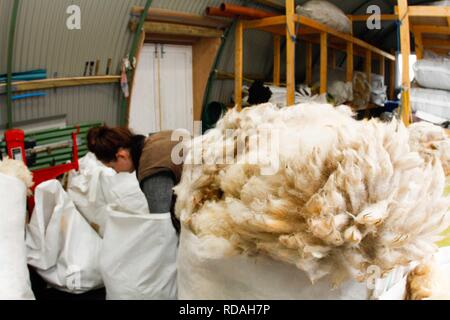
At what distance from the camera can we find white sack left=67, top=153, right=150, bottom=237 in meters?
1.86

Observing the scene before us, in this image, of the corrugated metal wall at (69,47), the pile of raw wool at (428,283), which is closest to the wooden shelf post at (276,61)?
the corrugated metal wall at (69,47)

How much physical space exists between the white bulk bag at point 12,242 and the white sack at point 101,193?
0.39 m

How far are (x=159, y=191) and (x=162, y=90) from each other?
2574 mm

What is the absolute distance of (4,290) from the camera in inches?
52.3

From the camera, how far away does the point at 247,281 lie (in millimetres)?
591

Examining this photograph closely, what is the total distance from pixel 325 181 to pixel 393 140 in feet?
0.34

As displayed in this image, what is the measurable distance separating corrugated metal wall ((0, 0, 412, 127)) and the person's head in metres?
1.05

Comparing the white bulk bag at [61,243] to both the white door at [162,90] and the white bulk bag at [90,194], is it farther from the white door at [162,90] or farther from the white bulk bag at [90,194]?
the white door at [162,90]

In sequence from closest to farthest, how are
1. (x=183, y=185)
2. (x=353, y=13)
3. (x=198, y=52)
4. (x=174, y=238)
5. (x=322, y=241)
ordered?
1. (x=322, y=241)
2. (x=183, y=185)
3. (x=174, y=238)
4. (x=198, y=52)
5. (x=353, y=13)

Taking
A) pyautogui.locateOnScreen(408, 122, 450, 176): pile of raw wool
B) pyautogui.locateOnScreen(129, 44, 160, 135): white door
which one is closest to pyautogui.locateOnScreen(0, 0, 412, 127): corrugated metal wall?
pyautogui.locateOnScreen(129, 44, 160, 135): white door

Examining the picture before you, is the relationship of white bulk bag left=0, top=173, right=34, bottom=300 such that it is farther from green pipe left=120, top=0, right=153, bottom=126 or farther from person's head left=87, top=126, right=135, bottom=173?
green pipe left=120, top=0, right=153, bottom=126

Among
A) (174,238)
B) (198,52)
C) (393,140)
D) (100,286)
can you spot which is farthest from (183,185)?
(198,52)
